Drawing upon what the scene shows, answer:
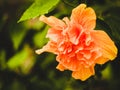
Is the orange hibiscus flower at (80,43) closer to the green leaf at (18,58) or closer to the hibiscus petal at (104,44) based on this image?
the hibiscus petal at (104,44)

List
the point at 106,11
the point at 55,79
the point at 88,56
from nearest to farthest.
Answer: the point at 88,56 < the point at 106,11 < the point at 55,79

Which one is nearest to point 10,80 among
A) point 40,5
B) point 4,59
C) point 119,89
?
point 4,59

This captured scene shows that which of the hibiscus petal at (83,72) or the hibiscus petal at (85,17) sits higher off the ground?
the hibiscus petal at (85,17)

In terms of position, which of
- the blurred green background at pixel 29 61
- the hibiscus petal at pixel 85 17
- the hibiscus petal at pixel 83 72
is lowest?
the blurred green background at pixel 29 61

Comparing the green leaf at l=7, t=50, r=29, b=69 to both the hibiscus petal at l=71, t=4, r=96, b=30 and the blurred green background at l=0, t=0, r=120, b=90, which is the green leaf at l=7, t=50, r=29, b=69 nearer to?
the blurred green background at l=0, t=0, r=120, b=90

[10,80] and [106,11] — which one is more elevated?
[106,11]

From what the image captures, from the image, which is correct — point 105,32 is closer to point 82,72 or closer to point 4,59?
point 82,72

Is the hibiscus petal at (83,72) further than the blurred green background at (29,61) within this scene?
No

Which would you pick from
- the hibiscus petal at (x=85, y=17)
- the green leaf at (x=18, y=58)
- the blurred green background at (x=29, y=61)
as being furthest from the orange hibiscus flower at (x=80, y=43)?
the green leaf at (x=18, y=58)
